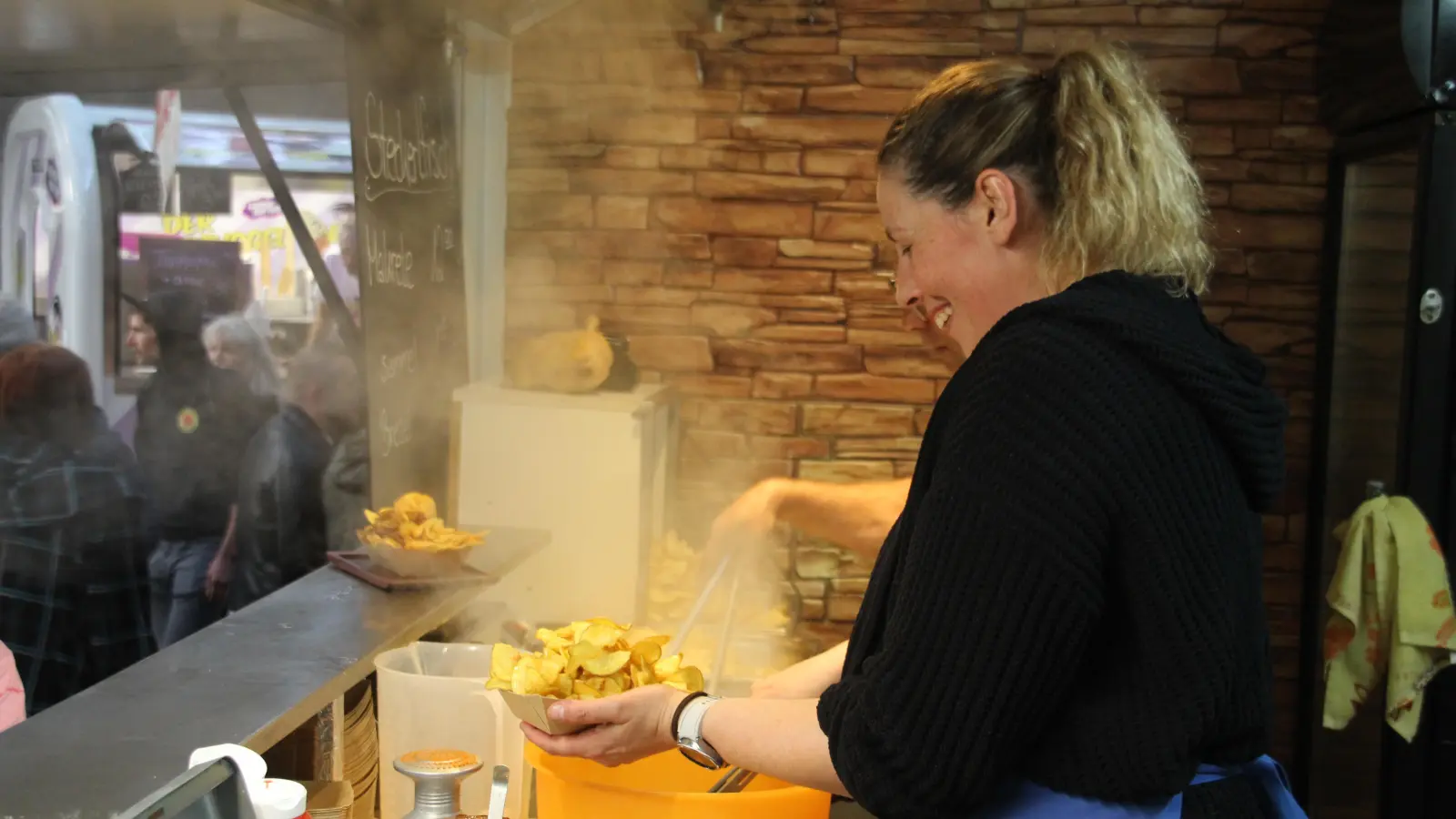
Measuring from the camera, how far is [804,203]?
11.6ft

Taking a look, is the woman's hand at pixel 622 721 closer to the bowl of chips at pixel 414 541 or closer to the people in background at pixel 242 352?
the bowl of chips at pixel 414 541

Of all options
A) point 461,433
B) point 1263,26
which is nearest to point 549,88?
Answer: point 461,433

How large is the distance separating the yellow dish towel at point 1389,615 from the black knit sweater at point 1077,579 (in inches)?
85.5

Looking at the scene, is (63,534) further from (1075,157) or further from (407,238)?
(1075,157)

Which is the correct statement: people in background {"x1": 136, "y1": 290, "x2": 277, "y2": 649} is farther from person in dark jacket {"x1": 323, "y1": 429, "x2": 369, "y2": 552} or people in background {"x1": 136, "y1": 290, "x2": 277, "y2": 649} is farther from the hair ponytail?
the hair ponytail

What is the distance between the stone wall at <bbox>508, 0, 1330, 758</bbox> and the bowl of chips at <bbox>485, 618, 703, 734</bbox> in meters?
2.09

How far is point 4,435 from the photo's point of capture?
5.91 feet

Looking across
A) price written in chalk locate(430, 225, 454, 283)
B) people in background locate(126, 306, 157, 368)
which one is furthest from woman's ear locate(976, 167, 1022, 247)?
price written in chalk locate(430, 225, 454, 283)

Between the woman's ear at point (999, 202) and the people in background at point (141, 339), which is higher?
the woman's ear at point (999, 202)

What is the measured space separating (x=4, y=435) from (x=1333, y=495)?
323 cm

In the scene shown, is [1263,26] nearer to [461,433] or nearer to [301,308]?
[461,433]

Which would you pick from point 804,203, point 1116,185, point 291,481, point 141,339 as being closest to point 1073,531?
point 1116,185

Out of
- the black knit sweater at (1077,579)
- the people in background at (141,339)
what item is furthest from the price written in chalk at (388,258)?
the black knit sweater at (1077,579)

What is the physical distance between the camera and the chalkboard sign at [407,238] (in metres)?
2.65
